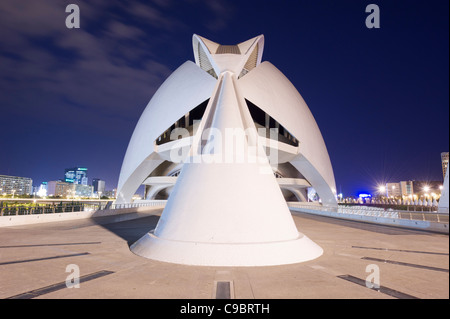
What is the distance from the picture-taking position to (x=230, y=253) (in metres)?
4.68

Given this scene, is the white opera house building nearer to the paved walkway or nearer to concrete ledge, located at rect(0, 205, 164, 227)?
the paved walkway

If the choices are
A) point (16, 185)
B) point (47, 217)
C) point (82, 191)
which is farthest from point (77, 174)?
point (47, 217)

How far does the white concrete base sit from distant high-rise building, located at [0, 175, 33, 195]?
449 ft

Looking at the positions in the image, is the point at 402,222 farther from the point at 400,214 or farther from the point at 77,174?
the point at 77,174

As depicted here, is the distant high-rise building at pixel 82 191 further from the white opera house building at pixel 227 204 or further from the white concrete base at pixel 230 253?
the white concrete base at pixel 230 253

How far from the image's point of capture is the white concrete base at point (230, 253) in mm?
4617

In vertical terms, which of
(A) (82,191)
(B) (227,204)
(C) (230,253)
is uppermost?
(B) (227,204)

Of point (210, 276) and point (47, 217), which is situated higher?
point (210, 276)

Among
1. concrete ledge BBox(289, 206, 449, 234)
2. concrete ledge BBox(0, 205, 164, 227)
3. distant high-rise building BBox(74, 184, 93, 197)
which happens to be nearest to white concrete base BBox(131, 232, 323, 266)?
concrete ledge BBox(289, 206, 449, 234)

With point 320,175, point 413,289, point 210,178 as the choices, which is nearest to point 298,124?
point 320,175

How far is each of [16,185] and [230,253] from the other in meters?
152

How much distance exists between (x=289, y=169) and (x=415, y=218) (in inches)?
789

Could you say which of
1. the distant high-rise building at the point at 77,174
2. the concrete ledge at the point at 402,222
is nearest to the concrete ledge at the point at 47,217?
the concrete ledge at the point at 402,222

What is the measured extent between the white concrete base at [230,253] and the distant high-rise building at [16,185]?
13690 centimetres
